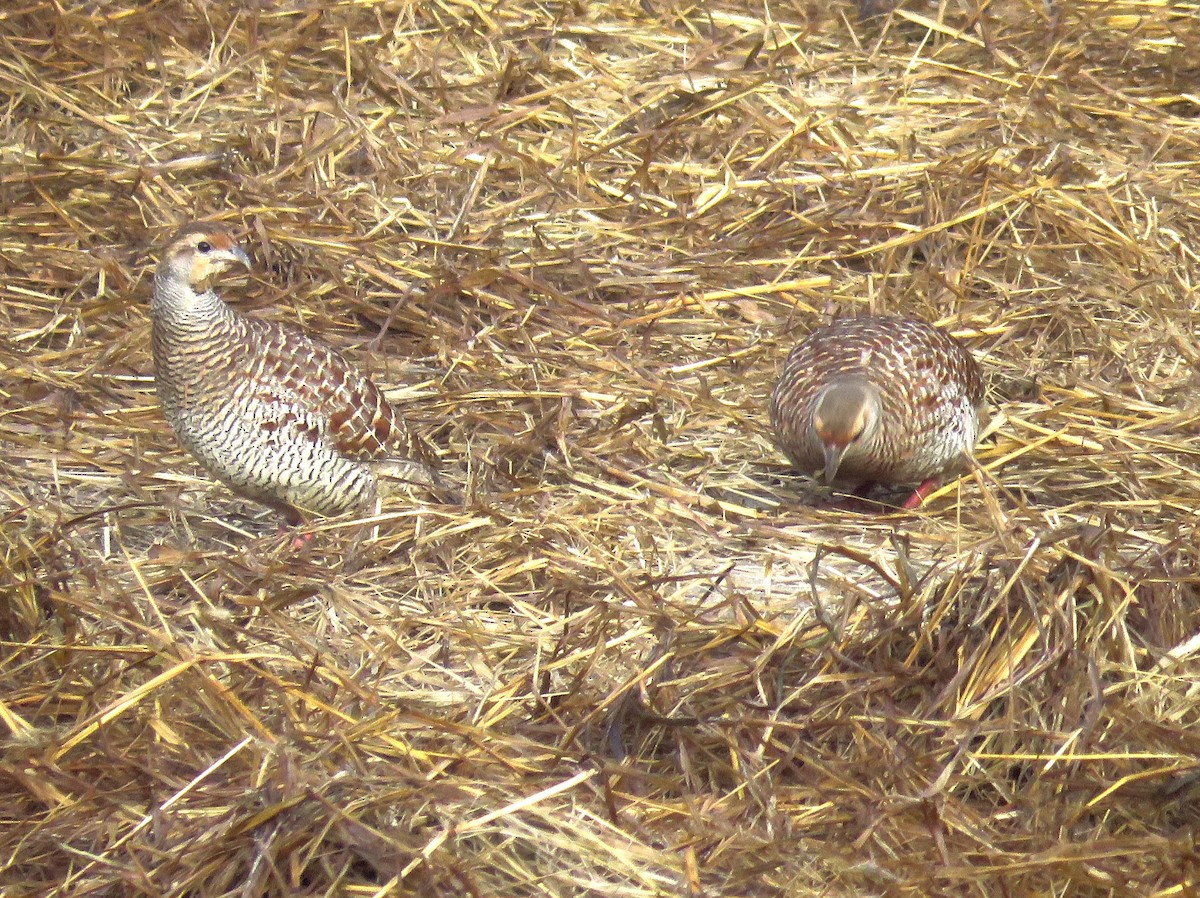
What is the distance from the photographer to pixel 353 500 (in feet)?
15.2

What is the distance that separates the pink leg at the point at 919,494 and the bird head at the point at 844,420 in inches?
10.2

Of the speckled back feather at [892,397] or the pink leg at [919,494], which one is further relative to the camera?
the pink leg at [919,494]

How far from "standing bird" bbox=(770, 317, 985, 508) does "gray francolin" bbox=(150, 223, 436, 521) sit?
3.68 feet

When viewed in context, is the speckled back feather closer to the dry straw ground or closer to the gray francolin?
the dry straw ground

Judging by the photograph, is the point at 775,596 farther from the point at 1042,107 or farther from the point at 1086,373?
the point at 1042,107

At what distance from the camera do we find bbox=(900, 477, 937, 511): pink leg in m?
4.82

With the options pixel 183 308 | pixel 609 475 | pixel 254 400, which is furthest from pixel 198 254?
pixel 609 475

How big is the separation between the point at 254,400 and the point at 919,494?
192 cm

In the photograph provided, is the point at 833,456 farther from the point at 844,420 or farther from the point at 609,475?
the point at 609,475

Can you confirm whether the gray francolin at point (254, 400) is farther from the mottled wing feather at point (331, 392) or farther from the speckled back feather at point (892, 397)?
the speckled back feather at point (892, 397)

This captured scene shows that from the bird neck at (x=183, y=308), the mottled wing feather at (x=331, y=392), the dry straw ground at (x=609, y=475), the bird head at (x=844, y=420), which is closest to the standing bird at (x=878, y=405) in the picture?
the bird head at (x=844, y=420)

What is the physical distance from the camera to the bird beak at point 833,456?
4.57 meters

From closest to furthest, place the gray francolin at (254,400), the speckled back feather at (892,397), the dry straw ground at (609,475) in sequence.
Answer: the dry straw ground at (609,475), the gray francolin at (254,400), the speckled back feather at (892,397)

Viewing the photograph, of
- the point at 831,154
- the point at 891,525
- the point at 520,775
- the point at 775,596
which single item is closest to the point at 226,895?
the point at 520,775
